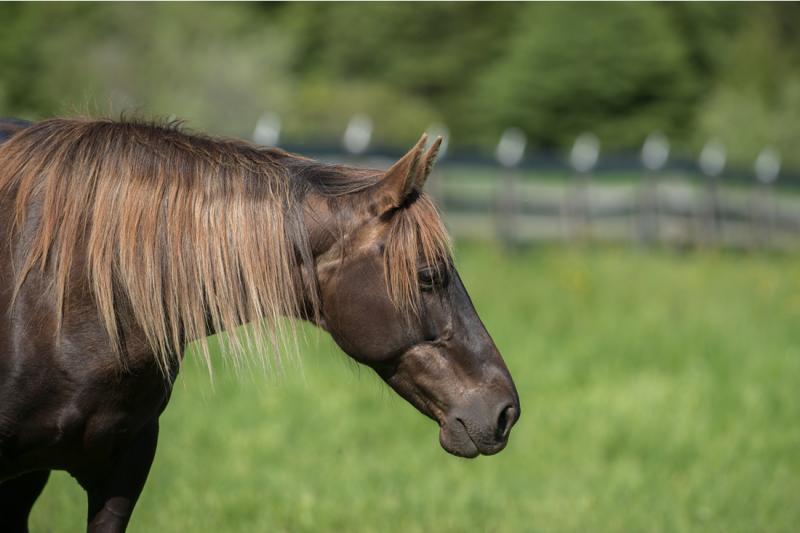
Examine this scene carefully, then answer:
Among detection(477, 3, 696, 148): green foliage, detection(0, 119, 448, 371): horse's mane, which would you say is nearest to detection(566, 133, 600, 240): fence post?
detection(0, 119, 448, 371): horse's mane

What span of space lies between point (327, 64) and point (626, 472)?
41361mm

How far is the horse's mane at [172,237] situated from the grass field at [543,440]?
0.58 metres

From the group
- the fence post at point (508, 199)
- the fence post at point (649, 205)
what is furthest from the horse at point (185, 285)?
the fence post at point (649, 205)

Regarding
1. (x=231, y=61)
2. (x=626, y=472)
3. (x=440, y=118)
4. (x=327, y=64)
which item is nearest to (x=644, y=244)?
(x=626, y=472)

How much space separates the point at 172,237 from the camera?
10.3 feet

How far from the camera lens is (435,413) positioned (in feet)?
10.6

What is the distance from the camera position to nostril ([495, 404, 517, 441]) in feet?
10.4

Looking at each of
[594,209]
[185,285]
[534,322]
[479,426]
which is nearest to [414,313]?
[479,426]

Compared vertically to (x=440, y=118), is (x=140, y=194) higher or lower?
higher

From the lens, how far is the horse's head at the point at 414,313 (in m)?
3.12

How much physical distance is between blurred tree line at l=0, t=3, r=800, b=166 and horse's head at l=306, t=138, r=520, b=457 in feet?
66.7

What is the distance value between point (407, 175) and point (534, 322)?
24.7 feet

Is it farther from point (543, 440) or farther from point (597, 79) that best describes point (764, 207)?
point (597, 79)

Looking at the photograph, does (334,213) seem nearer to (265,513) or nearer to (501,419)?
(501,419)
